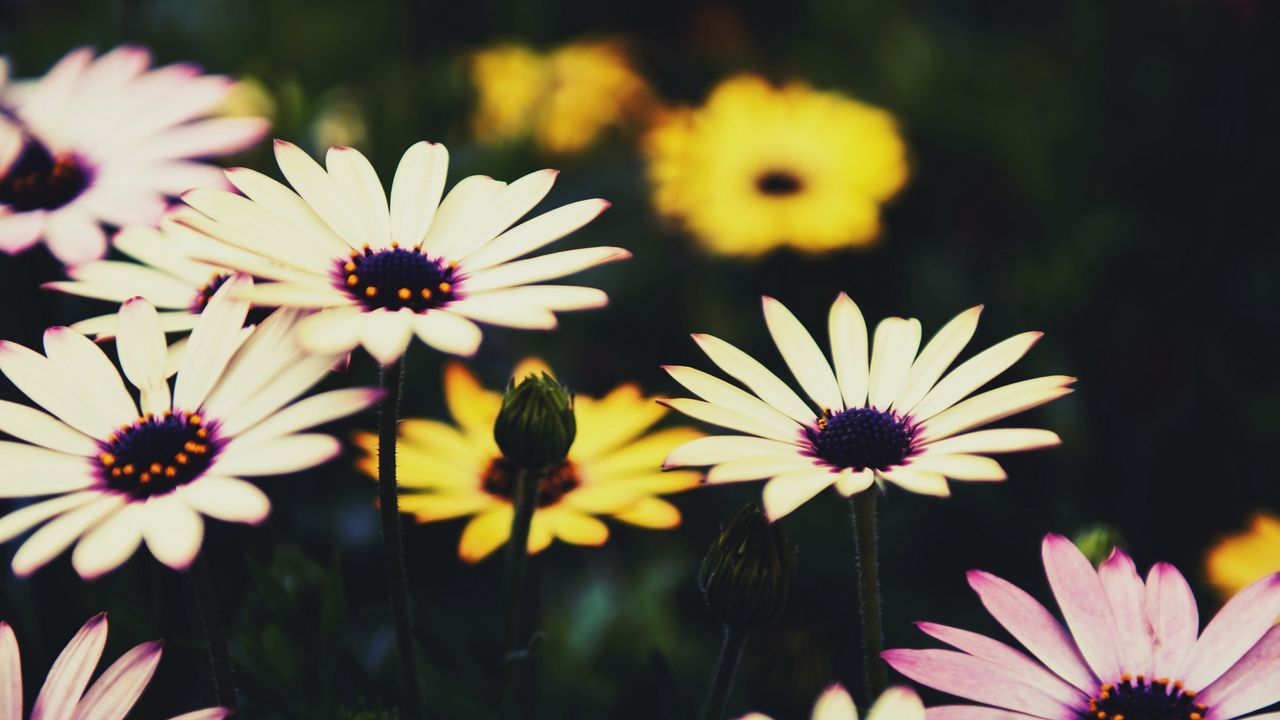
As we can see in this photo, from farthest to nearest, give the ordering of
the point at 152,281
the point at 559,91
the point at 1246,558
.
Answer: the point at 559,91 < the point at 1246,558 < the point at 152,281

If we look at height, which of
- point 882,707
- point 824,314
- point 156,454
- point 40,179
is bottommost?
point 882,707

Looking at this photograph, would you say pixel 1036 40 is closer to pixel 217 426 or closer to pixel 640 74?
pixel 640 74

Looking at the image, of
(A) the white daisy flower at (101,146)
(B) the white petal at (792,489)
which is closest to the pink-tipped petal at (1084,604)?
(B) the white petal at (792,489)

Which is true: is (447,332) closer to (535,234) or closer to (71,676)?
(535,234)

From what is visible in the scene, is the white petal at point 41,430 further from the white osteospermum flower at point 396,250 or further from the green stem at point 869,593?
the green stem at point 869,593

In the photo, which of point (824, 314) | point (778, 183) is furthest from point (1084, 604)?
point (778, 183)

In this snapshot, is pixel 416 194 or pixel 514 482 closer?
pixel 416 194
